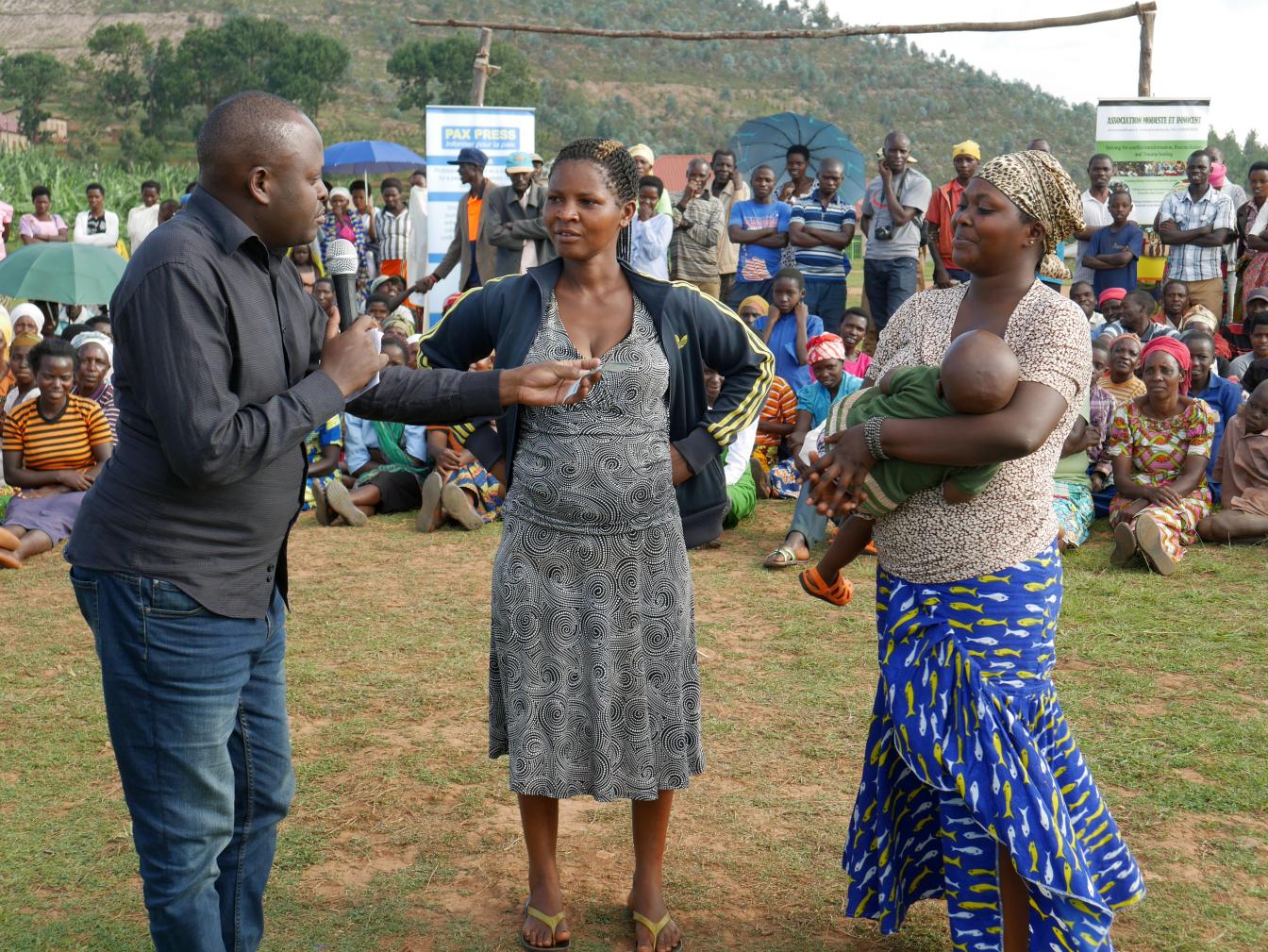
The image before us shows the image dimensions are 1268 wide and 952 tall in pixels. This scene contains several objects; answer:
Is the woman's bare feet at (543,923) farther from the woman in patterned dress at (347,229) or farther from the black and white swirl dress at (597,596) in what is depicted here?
the woman in patterned dress at (347,229)

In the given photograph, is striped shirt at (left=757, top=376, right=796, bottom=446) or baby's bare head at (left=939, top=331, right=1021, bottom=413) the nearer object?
baby's bare head at (left=939, top=331, right=1021, bottom=413)

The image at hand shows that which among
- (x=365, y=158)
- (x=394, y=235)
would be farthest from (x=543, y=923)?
(x=365, y=158)

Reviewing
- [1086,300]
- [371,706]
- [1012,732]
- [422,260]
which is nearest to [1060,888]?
[1012,732]

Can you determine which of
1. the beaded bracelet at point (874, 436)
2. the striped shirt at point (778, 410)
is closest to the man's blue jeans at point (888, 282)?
the striped shirt at point (778, 410)

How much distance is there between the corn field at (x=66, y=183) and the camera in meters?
25.8

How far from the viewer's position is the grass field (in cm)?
359

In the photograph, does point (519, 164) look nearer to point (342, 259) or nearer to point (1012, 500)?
point (342, 259)

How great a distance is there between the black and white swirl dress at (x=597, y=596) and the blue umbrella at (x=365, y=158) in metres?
20.1

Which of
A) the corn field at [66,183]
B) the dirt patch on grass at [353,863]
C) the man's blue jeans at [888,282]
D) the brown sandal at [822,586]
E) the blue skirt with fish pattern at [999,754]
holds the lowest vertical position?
the dirt patch on grass at [353,863]

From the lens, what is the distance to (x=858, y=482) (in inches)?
113

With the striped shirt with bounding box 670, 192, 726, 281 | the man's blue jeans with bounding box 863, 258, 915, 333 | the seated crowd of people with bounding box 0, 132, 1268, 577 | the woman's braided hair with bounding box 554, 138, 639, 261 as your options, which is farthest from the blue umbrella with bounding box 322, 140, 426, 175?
the woman's braided hair with bounding box 554, 138, 639, 261

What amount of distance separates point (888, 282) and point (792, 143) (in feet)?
9.92

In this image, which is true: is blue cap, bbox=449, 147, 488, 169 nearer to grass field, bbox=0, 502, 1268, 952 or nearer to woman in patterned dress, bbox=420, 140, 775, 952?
grass field, bbox=0, 502, 1268, 952

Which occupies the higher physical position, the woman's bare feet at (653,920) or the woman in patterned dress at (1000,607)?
the woman in patterned dress at (1000,607)
